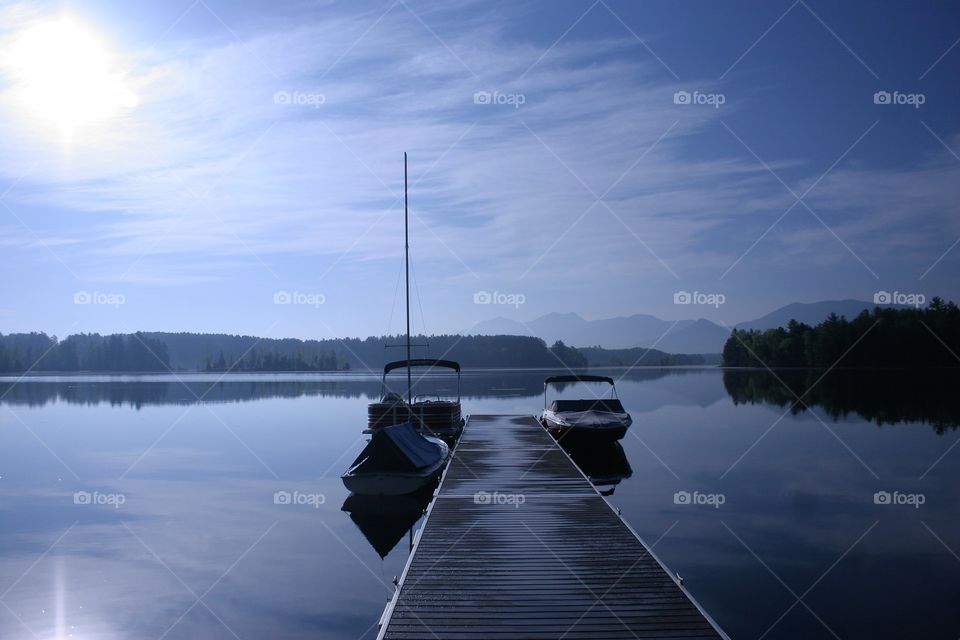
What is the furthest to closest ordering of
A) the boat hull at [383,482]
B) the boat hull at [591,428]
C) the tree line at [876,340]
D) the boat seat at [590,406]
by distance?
1. the tree line at [876,340]
2. the boat seat at [590,406]
3. the boat hull at [591,428]
4. the boat hull at [383,482]

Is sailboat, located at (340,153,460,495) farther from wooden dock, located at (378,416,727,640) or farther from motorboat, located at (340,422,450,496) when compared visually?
wooden dock, located at (378,416,727,640)

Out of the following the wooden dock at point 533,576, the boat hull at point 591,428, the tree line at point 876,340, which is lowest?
the wooden dock at point 533,576

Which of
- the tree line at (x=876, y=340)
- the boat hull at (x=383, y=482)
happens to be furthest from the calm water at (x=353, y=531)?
the tree line at (x=876, y=340)

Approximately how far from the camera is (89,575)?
15.5 m

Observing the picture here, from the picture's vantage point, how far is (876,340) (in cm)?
11625

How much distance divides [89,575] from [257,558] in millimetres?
3288

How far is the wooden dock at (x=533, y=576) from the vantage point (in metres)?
9.62

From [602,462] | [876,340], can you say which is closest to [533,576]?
[602,462]

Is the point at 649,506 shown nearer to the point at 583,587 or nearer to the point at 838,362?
the point at 583,587

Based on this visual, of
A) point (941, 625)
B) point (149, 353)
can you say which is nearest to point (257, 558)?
point (941, 625)

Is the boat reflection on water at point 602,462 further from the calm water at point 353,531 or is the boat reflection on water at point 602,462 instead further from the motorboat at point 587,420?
the motorboat at point 587,420

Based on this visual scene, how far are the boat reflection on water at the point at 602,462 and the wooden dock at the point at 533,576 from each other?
6.33 metres

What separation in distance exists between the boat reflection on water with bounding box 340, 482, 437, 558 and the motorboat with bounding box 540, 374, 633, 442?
310 inches

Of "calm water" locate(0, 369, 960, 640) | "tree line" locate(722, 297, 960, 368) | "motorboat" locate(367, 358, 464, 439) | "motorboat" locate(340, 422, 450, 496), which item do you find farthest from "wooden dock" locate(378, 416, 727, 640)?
"tree line" locate(722, 297, 960, 368)
